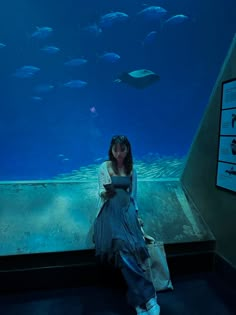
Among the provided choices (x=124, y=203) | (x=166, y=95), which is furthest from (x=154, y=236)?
(x=166, y=95)

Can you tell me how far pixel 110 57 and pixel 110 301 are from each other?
2627 mm

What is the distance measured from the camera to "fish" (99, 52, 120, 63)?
10.3ft

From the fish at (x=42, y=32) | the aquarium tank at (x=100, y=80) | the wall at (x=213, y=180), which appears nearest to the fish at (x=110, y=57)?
the aquarium tank at (x=100, y=80)

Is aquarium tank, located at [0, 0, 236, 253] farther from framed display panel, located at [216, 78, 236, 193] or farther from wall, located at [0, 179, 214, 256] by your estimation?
framed display panel, located at [216, 78, 236, 193]

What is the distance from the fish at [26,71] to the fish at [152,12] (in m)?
1.32

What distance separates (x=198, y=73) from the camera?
129 inches

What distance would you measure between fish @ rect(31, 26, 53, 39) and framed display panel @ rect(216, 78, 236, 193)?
6.63 ft

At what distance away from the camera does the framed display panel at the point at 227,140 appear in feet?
9.34

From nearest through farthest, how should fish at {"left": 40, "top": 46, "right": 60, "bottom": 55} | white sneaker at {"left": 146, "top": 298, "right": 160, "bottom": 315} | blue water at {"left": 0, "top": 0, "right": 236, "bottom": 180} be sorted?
Result: white sneaker at {"left": 146, "top": 298, "right": 160, "bottom": 315} → blue water at {"left": 0, "top": 0, "right": 236, "bottom": 180} → fish at {"left": 40, "top": 46, "right": 60, "bottom": 55}

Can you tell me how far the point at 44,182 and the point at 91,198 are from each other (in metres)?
0.69

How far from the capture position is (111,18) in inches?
116

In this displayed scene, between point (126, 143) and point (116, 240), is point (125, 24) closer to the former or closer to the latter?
point (126, 143)

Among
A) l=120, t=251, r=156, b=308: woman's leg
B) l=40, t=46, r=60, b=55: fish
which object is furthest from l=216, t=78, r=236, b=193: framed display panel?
l=40, t=46, r=60, b=55: fish

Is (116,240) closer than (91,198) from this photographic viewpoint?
Yes
